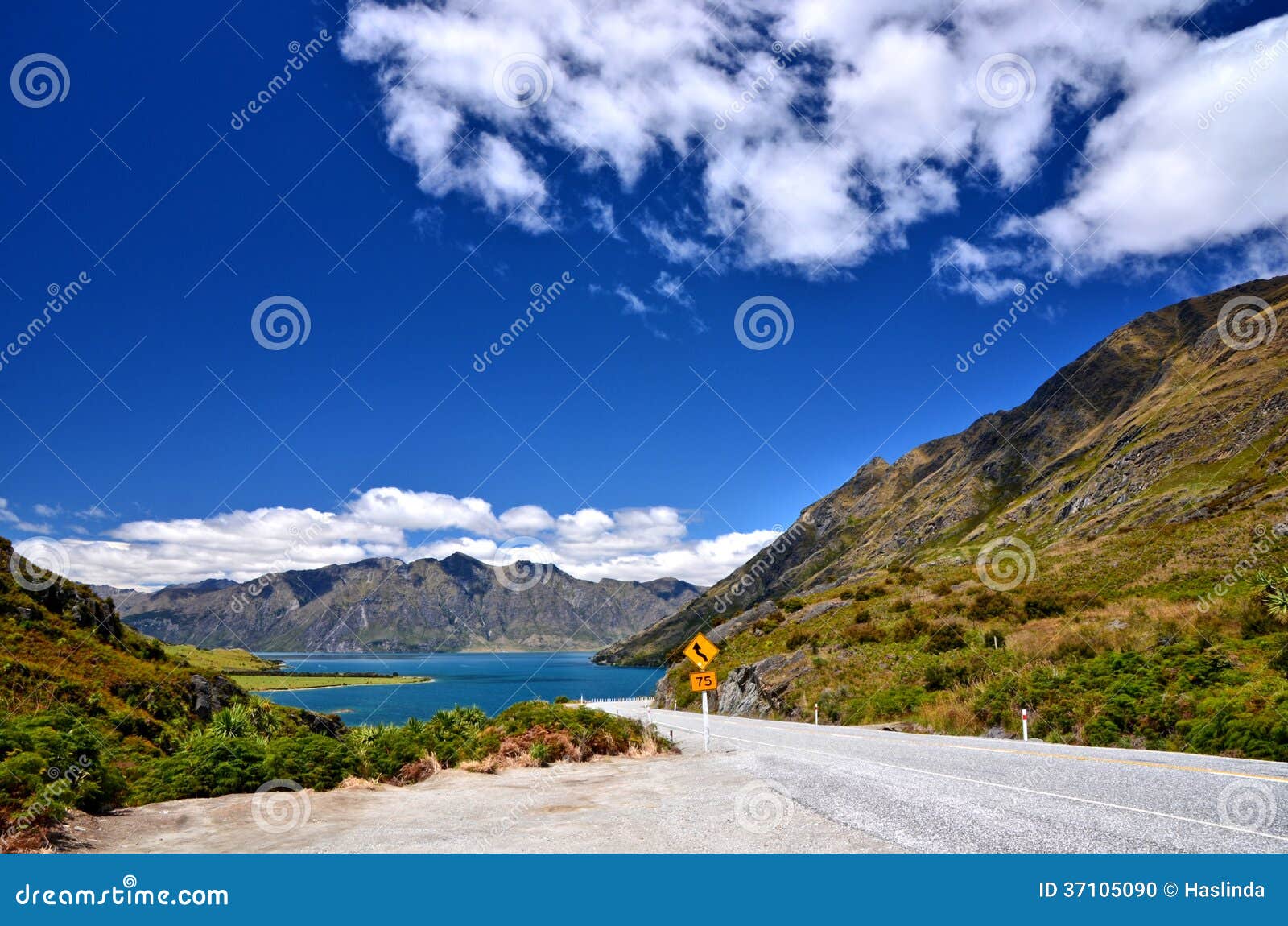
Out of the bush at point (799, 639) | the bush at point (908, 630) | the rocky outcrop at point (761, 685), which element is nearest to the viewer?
the bush at point (908, 630)

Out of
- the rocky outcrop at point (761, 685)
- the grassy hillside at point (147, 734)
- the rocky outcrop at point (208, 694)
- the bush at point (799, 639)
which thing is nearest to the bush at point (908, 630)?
the rocky outcrop at point (761, 685)

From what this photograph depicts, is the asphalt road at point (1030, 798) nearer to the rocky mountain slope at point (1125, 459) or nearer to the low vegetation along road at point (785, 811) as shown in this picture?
the low vegetation along road at point (785, 811)

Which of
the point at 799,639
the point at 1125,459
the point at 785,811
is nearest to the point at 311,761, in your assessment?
the point at 785,811

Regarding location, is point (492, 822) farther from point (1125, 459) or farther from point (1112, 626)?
point (1125, 459)

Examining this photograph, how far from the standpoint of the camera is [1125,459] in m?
102

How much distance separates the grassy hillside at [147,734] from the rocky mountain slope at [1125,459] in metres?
22.7

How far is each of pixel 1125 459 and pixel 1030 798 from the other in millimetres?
113044

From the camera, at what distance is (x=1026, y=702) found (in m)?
22.5

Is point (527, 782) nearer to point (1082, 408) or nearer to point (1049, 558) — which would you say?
point (1049, 558)

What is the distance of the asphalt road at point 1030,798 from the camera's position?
771cm

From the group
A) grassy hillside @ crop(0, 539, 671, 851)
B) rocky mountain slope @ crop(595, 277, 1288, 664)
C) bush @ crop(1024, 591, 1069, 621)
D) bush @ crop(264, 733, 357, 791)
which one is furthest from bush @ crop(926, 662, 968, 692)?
bush @ crop(264, 733, 357, 791)

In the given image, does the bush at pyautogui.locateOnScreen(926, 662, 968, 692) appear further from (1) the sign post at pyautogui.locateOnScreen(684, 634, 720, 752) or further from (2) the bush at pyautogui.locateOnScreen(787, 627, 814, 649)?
(2) the bush at pyautogui.locateOnScreen(787, 627, 814, 649)

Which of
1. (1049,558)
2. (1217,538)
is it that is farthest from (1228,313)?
(1217,538)

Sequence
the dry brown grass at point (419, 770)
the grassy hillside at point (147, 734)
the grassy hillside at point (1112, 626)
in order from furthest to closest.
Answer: the grassy hillside at point (1112, 626) < the dry brown grass at point (419, 770) < the grassy hillside at point (147, 734)
